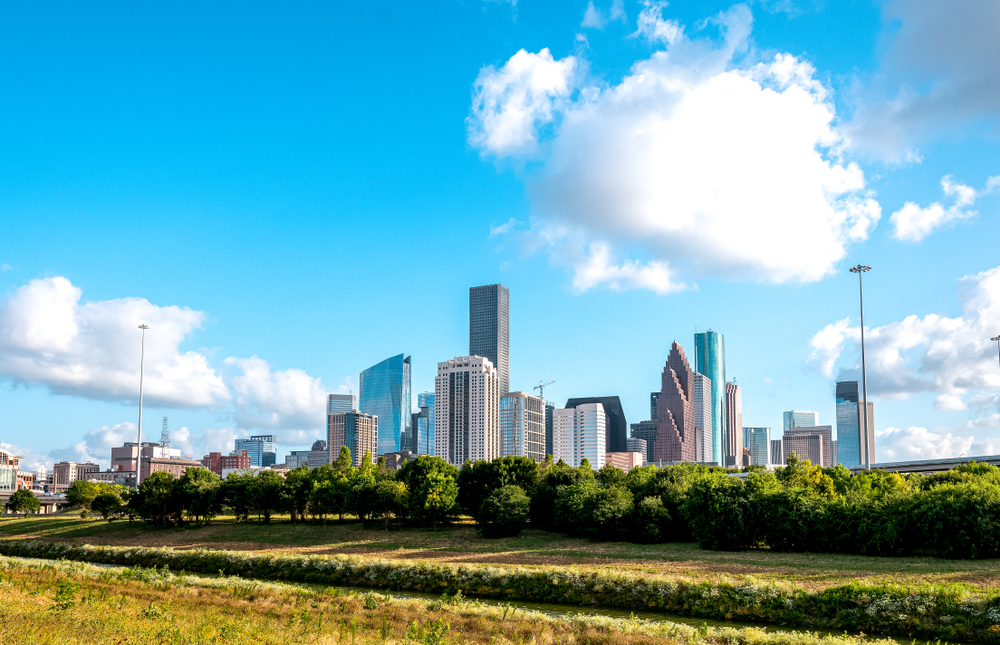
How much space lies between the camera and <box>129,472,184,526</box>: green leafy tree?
108375 mm

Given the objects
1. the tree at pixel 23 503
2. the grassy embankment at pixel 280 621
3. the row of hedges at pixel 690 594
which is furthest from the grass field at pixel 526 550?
the tree at pixel 23 503

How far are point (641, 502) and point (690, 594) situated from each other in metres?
41.9

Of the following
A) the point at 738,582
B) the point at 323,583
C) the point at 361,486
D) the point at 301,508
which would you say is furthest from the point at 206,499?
the point at 738,582

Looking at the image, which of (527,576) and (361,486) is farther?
(361,486)

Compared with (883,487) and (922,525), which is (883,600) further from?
(883,487)

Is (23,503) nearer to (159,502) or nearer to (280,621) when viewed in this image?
(159,502)

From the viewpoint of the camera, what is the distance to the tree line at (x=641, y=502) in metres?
66.1

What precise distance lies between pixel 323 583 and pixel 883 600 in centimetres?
3730

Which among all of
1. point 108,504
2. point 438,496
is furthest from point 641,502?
point 108,504

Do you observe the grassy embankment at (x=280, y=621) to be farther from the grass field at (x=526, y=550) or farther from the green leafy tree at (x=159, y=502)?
the green leafy tree at (x=159, y=502)

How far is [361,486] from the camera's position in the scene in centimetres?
10269

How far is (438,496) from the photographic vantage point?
98.5 metres

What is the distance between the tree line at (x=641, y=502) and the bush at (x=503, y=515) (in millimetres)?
133

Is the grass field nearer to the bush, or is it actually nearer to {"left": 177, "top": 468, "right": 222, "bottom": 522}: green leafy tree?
the bush
